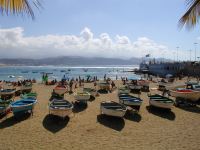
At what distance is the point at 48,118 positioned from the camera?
56.0 ft

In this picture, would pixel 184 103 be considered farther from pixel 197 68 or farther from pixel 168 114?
pixel 197 68

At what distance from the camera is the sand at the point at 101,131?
41.3 feet

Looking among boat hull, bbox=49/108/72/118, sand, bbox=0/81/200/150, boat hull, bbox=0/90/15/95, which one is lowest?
sand, bbox=0/81/200/150

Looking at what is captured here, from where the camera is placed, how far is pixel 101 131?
48.3ft

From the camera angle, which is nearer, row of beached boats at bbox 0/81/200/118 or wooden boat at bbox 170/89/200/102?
row of beached boats at bbox 0/81/200/118

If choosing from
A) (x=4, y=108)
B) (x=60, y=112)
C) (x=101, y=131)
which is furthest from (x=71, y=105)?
(x=4, y=108)

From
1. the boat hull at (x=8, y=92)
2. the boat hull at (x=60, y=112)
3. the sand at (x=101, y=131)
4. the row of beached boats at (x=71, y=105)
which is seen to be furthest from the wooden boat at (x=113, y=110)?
the boat hull at (x=8, y=92)

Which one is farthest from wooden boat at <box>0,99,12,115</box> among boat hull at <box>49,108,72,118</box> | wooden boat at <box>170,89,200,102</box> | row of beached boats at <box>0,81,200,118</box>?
wooden boat at <box>170,89,200,102</box>

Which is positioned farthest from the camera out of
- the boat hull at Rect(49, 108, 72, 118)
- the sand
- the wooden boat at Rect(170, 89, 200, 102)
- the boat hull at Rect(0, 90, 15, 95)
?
the boat hull at Rect(0, 90, 15, 95)

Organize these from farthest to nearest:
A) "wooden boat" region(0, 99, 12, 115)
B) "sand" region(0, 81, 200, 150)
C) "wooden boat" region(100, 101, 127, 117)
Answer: "wooden boat" region(0, 99, 12, 115), "wooden boat" region(100, 101, 127, 117), "sand" region(0, 81, 200, 150)

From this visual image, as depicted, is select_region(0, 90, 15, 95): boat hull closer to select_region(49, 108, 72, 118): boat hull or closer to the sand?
the sand

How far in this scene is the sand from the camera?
12.6 m

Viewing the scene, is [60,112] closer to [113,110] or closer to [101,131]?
[101,131]

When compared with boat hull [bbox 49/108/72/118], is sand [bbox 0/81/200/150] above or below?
below
